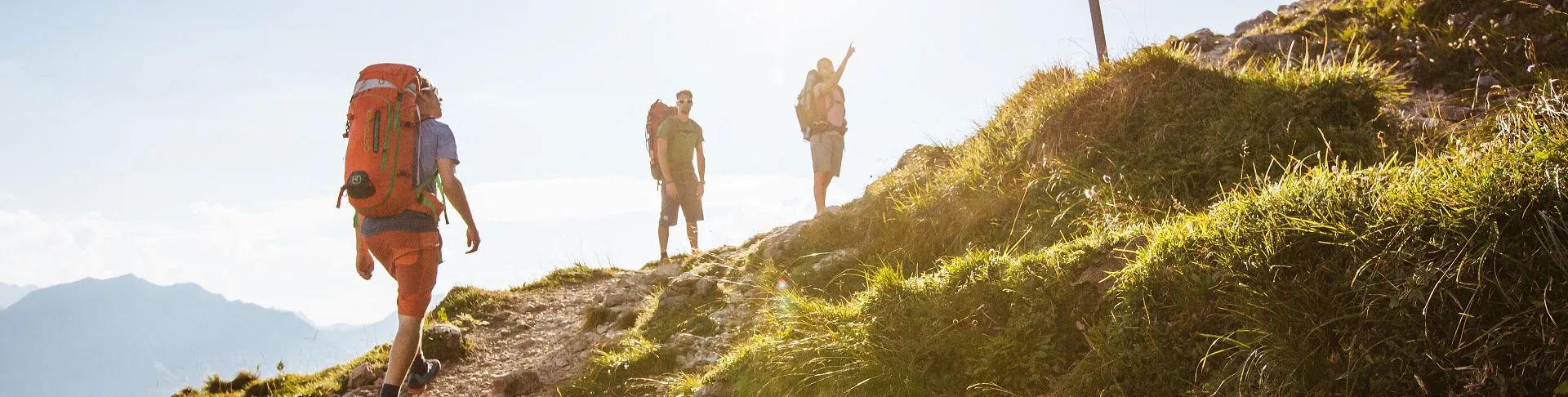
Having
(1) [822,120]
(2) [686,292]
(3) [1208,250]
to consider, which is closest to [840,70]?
(1) [822,120]

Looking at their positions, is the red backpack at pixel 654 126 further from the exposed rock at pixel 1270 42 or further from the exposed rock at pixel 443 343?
the exposed rock at pixel 1270 42

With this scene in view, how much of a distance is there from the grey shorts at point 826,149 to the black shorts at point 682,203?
211 cm

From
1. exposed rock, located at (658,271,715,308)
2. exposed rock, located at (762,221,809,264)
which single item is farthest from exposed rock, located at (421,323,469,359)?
exposed rock, located at (762,221,809,264)

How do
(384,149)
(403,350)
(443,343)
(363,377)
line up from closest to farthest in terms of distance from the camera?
(384,149), (403,350), (363,377), (443,343)

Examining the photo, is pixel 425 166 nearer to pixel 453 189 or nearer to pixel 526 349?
pixel 453 189

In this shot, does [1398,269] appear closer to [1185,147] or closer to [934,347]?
[934,347]

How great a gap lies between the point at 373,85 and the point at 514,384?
2.87 metres

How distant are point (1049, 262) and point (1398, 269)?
5.24ft

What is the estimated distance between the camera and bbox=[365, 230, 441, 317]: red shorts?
17.3 feet

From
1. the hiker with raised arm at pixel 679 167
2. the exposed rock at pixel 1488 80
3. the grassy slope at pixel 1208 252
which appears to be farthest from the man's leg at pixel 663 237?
the exposed rock at pixel 1488 80

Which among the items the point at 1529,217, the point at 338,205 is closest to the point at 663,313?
the point at 338,205

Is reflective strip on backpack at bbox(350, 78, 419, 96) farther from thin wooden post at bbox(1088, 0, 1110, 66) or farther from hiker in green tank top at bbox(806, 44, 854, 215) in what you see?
thin wooden post at bbox(1088, 0, 1110, 66)

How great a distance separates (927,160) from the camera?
9.07 metres

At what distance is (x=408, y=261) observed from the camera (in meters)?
5.31
